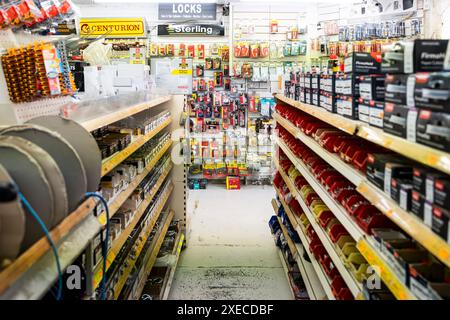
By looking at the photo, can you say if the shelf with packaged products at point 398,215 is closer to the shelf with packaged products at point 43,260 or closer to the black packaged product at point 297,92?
the shelf with packaged products at point 43,260

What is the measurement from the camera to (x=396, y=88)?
1.91 meters

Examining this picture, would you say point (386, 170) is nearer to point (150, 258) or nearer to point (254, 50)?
point (150, 258)

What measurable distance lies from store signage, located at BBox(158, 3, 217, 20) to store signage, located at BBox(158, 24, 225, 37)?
0.19 meters

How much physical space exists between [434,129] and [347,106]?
1.08 metres

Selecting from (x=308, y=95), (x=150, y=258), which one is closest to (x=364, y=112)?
(x=308, y=95)

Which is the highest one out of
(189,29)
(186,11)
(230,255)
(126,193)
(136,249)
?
(186,11)

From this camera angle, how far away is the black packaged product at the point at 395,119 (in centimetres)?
180

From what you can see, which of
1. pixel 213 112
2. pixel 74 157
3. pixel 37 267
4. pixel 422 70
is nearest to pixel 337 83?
pixel 422 70

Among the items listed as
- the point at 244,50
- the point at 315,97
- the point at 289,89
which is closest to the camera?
the point at 315,97

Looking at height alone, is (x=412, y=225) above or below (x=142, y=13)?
below

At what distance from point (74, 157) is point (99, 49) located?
301 centimetres

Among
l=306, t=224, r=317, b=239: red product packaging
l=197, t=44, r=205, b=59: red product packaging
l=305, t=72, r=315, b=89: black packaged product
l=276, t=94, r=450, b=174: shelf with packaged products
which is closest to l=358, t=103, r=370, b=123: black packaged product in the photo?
l=276, t=94, r=450, b=174: shelf with packaged products

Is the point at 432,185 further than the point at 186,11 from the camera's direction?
No

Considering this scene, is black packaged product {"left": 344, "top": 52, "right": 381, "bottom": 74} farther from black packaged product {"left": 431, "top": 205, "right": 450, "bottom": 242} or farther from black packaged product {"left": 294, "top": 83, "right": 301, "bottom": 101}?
black packaged product {"left": 294, "top": 83, "right": 301, "bottom": 101}
